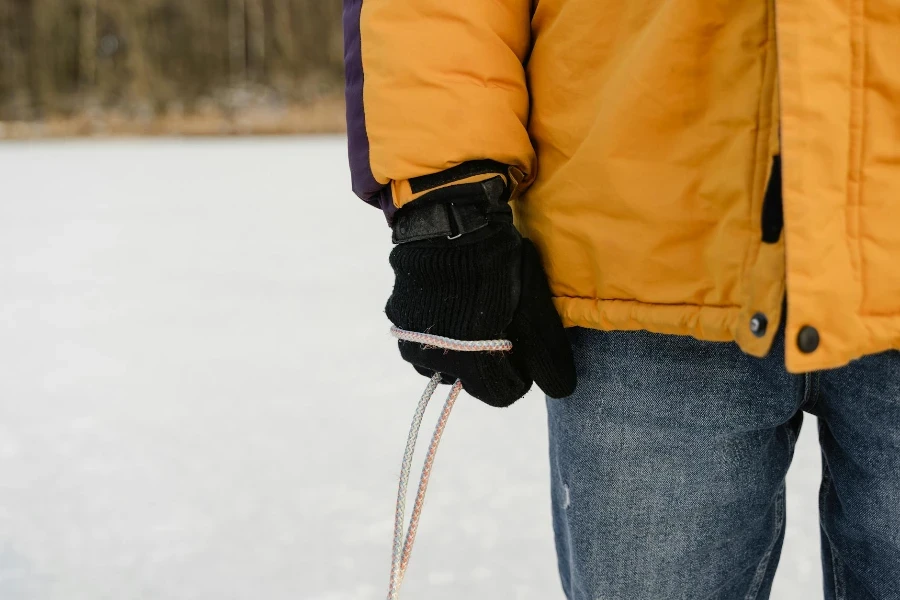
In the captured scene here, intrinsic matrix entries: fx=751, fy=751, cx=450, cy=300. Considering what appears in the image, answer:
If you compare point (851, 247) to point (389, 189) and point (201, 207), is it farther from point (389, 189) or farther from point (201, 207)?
point (201, 207)

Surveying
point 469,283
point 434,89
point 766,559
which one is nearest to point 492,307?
point 469,283

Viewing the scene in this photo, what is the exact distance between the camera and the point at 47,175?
497cm

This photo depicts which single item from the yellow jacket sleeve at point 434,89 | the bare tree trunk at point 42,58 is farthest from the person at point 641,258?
the bare tree trunk at point 42,58

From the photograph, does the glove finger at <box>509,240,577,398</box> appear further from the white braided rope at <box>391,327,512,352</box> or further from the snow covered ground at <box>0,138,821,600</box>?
the snow covered ground at <box>0,138,821,600</box>

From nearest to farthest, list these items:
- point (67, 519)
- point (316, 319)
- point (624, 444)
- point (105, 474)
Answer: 1. point (624, 444)
2. point (67, 519)
3. point (105, 474)
4. point (316, 319)

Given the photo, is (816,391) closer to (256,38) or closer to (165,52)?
(165,52)

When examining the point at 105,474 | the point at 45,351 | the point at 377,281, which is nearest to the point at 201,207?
the point at 377,281

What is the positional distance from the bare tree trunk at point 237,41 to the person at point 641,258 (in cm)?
1134

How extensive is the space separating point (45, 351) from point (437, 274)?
5.52 feet

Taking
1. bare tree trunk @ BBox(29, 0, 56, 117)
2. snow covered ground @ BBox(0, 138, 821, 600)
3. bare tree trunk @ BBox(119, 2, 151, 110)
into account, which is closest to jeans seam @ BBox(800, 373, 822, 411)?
snow covered ground @ BBox(0, 138, 821, 600)

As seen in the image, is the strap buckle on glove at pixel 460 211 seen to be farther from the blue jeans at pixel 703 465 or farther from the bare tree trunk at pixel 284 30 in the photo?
the bare tree trunk at pixel 284 30

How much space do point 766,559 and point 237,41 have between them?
1213 centimetres

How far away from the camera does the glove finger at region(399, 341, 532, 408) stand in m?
0.54

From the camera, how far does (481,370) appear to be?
0.54 m
